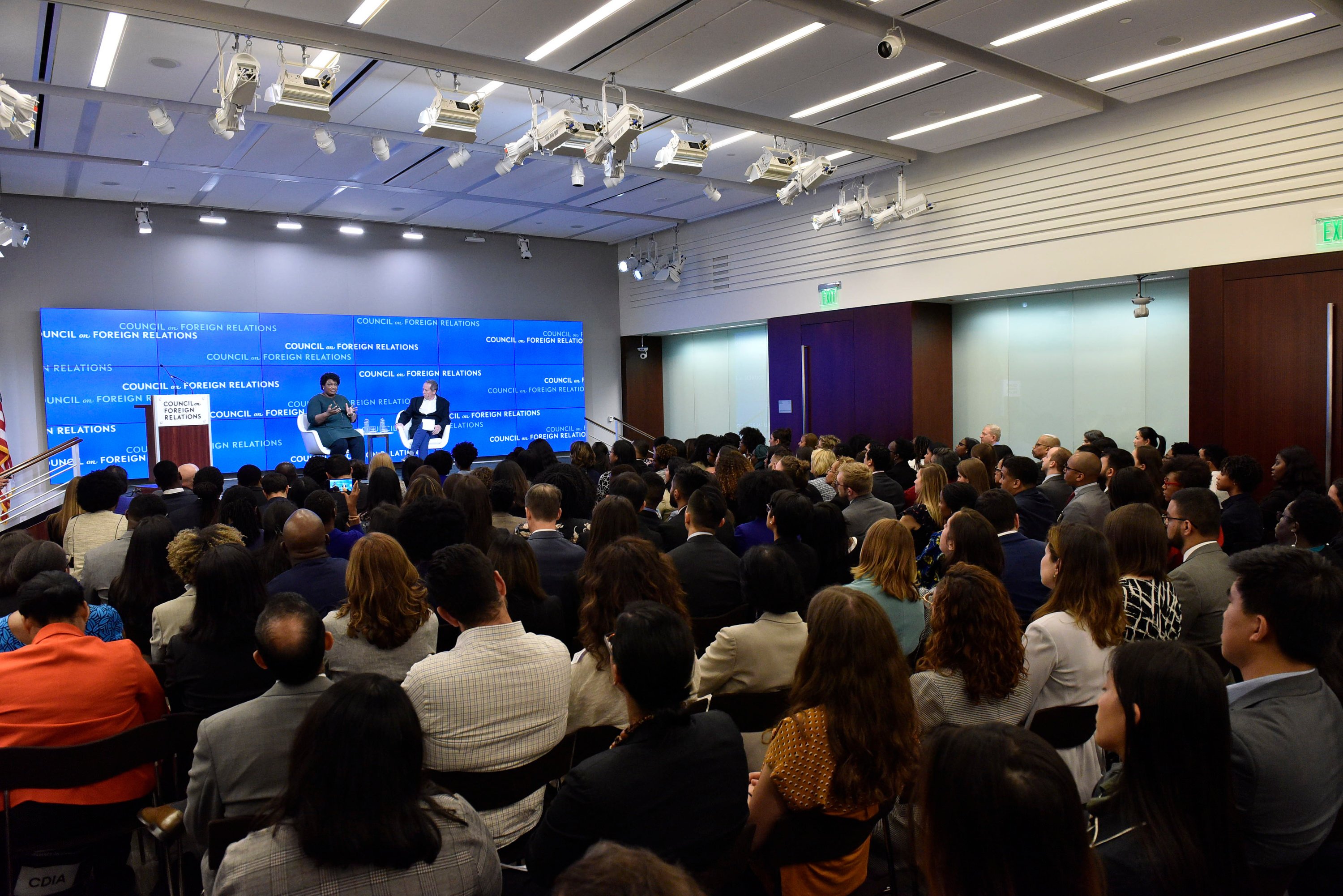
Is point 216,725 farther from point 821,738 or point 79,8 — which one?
point 79,8

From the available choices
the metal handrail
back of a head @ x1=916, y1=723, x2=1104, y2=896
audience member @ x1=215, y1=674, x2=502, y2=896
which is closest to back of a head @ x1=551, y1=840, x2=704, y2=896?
back of a head @ x1=916, y1=723, x2=1104, y2=896

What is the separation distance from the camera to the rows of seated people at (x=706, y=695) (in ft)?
4.92

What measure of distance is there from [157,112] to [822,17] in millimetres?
5629

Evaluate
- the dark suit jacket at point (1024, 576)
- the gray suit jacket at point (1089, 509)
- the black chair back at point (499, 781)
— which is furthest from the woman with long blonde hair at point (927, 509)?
the black chair back at point (499, 781)

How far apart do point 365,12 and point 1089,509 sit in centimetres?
605

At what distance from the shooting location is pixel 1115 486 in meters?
4.96

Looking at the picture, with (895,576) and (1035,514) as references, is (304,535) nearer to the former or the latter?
(895,576)

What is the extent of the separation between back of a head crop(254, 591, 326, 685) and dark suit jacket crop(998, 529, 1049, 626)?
2.77 m

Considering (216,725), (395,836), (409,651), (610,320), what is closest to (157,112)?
(409,651)

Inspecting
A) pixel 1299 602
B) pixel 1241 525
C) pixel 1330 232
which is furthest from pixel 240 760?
pixel 1330 232

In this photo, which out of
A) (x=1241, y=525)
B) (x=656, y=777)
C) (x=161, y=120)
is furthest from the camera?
(x=161, y=120)

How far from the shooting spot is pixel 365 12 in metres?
5.97

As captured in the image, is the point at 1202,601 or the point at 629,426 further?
the point at 629,426

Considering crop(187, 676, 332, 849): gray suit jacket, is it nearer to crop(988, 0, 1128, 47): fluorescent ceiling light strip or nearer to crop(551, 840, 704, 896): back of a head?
crop(551, 840, 704, 896): back of a head
